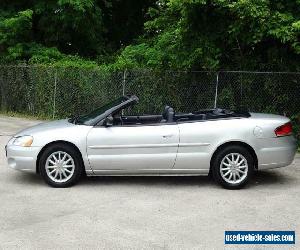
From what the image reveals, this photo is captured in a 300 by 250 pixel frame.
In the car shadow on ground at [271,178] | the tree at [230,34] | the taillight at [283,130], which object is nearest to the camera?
the taillight at [283,130]

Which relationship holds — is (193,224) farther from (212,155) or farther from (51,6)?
(51,6)

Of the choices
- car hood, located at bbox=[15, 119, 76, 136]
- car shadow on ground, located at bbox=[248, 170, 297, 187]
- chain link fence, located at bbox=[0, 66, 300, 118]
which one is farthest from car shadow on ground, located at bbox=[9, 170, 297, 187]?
chain link fence, located at bbox=[0, 66, 300, 118]

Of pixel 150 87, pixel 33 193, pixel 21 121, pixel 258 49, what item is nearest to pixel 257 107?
pixel 258 49

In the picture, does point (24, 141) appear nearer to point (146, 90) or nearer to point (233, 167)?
point (233, 167)

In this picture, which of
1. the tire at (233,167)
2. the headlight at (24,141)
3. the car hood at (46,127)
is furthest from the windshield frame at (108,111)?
the tire at (233,167)

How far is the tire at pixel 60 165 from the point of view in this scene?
7172mm

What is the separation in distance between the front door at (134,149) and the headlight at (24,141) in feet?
2.96

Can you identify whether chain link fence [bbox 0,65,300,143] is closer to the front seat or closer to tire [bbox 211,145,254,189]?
tire [bbox 211,145,254,189]

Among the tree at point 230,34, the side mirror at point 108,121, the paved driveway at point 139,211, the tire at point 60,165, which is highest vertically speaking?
the tree at point 230,34

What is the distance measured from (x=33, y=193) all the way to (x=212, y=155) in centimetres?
271

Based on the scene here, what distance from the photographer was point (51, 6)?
813 inches

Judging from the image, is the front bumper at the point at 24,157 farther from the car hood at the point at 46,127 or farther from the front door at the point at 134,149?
the front door at the point at 134,149

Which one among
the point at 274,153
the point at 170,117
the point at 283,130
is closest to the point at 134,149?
the point at 170,117

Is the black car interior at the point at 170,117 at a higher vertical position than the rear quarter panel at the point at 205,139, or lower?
higher
